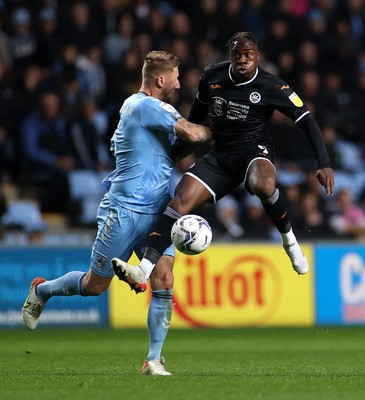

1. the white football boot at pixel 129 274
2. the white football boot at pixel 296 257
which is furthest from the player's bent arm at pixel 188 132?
the white football boot at pixel 296 257

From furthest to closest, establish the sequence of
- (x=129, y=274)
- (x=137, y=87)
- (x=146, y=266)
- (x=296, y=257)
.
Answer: (x=137, y=87) → (x=296, y=257) → (x=146, y=266) → (x=129, y=274)

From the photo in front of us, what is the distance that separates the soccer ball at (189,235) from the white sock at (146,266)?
10.1 inches

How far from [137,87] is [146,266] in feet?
27.9

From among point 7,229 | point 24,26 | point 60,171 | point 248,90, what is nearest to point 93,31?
point 24,26

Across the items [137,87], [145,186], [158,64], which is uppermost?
[137,87]

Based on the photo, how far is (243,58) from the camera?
341 inches

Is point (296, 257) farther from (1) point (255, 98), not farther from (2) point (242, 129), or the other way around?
(1) point (255, 98)


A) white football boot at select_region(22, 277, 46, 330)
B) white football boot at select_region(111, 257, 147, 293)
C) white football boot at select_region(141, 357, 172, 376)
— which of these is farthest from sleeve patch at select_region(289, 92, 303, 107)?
white football boot at select_region(22, 277, 46, 330)

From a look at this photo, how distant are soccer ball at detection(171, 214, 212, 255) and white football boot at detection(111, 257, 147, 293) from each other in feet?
1.44

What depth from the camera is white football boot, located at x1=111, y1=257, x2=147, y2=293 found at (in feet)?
25.6

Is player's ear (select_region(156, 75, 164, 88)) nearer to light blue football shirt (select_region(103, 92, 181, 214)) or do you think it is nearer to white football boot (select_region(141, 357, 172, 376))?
light blue football shirt (select_region(103, 92, 181, 214))

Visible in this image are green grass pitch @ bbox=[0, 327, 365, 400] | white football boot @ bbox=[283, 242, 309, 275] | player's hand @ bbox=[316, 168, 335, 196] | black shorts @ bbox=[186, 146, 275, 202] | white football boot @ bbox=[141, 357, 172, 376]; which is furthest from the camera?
white football boot @ bbox=[283, 242, 309, 275]

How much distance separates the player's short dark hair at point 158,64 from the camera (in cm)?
822

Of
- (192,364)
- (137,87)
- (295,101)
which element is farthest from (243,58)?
(137,87)
